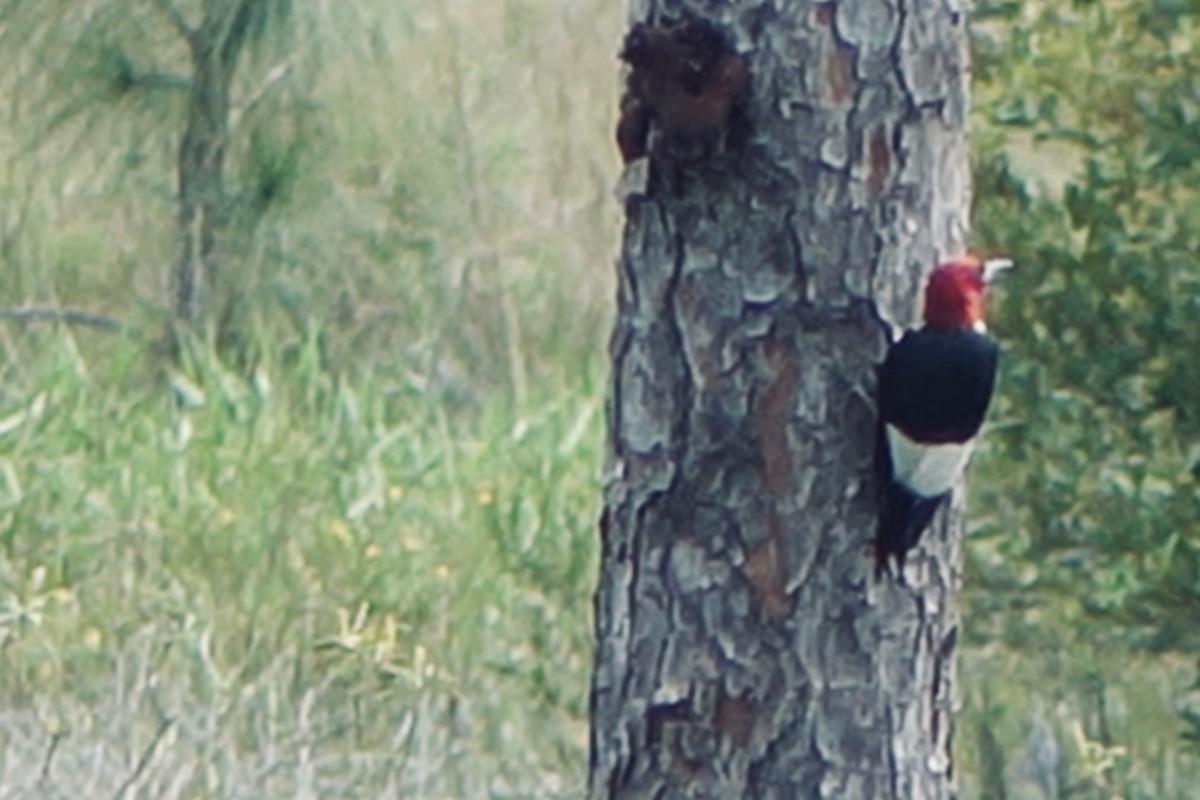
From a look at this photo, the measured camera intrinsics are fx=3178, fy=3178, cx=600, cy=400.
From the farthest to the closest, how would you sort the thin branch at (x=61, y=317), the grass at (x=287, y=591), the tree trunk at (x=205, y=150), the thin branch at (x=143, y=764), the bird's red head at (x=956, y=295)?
the thin branch at (x=61, y=317), the tree trunk at (x=205, y=150), the grass at (x=287, y=591), the thin branch at (x=143, y=764), the bird's red head at (x=956, y=295)

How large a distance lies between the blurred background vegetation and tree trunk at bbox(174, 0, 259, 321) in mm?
59

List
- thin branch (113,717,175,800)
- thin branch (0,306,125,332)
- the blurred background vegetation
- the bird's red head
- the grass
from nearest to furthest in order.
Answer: the bird's red head → thin branch (113,717,175,800) → the blurred background vegetation → the grass → thin branch (0,306,125,332)

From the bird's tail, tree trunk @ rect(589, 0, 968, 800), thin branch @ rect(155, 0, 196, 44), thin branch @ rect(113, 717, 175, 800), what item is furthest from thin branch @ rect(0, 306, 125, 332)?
the bird's tail

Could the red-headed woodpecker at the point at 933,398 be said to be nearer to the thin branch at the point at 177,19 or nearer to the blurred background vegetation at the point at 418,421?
the blurred background vegetation at the point at 418,421

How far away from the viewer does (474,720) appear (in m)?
5.91

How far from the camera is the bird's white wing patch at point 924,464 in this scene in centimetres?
341

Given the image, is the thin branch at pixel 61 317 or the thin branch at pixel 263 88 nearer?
the thin branch at pixel 263 88

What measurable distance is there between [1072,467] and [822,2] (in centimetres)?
227

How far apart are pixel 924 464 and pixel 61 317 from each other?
16.4 ft

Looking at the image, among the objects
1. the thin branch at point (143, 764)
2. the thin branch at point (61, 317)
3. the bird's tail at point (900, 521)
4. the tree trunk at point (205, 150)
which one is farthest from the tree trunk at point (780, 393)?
the thin branch at point (61, 317)

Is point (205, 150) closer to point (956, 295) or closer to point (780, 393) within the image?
point (780, 393)

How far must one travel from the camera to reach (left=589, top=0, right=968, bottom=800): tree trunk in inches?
135

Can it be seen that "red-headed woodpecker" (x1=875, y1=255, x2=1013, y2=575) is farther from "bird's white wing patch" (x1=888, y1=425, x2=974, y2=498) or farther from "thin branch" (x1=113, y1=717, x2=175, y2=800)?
"thin branch" (x1=113, y1=717, x2=175, y2=800)

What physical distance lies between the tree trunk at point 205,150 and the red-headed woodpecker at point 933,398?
463cm
